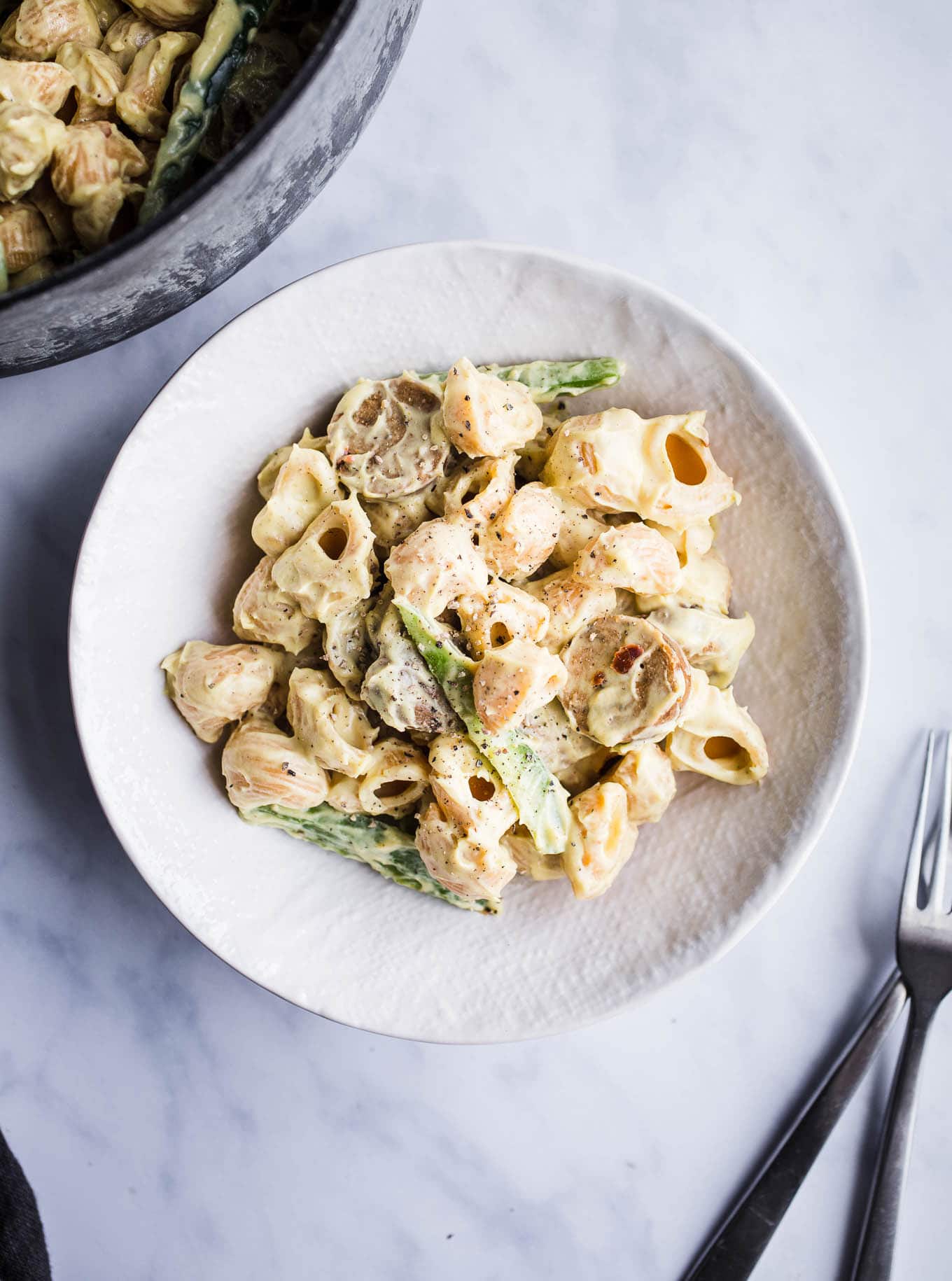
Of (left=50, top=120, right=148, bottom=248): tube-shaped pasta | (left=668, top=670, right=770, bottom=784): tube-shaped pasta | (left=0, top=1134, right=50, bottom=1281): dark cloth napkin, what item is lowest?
(left=0, top=1134, right=50, bottom=1281): dark cloth napkin

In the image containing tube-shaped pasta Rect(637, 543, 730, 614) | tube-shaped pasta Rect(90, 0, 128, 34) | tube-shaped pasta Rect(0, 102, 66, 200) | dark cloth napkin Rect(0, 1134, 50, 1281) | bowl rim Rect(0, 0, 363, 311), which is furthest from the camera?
dark cloth napkin Rect(0, 1134, 50, 1281)

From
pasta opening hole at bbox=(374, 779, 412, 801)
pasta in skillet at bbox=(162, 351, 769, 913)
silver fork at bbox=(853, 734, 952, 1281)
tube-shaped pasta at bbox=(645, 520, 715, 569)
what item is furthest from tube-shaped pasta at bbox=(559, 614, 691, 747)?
silver fork at bbox=(853, 734, 952, 1281)

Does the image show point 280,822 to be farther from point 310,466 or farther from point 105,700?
point 310,466

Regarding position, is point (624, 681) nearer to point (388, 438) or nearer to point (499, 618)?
point (499, 618)

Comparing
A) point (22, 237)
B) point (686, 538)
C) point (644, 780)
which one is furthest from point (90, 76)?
point (644, 780)

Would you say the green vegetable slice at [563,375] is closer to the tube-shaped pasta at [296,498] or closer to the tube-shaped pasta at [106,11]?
the tube-shaped pasta at [296,498]

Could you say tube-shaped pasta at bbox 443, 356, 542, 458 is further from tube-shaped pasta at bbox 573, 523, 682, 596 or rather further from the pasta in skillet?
tube-shaped pasta at bbox 573, 523, 682, 596

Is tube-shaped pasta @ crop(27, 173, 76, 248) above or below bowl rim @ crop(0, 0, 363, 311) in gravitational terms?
below
